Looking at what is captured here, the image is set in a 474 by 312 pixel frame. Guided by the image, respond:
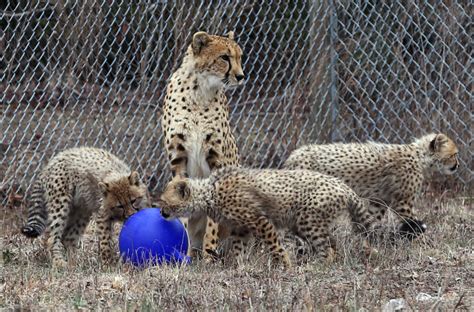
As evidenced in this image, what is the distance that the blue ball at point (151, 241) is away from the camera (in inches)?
226

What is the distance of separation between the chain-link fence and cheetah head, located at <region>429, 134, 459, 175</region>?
93 cm

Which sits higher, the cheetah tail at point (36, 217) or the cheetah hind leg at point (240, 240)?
the cheetah hind leg at point (240, 240)

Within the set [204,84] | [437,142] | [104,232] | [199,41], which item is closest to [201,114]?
[204,84]

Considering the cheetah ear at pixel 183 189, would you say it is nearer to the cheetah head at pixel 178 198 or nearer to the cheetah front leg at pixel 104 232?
the cheetah head at pixel 178 198

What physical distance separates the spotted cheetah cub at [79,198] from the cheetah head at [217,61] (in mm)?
780

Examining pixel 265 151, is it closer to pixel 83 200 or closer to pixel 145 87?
pixel 145 87

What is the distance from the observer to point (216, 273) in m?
5.51

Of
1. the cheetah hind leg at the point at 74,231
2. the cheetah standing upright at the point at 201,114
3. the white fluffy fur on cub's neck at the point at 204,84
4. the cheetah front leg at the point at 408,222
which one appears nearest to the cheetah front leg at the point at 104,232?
the cheetah hind leg at the point at 74,231

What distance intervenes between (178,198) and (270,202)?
508 millimetres

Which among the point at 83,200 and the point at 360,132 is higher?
the point at 360,132

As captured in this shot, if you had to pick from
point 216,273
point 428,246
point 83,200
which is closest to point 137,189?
point 83,200

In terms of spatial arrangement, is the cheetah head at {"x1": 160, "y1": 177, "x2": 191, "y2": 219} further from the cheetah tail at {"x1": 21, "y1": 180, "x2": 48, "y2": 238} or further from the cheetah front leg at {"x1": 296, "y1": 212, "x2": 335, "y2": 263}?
the cheetah tail at {"x1": 21, "y1": 180, "x2": 48, "y2": 238}

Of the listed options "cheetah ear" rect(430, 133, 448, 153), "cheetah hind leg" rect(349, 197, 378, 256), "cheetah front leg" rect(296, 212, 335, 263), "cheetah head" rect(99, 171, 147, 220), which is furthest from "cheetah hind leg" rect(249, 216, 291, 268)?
"cheetah ear" rect(430, 133, 448, 153)

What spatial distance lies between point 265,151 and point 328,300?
3755mm
